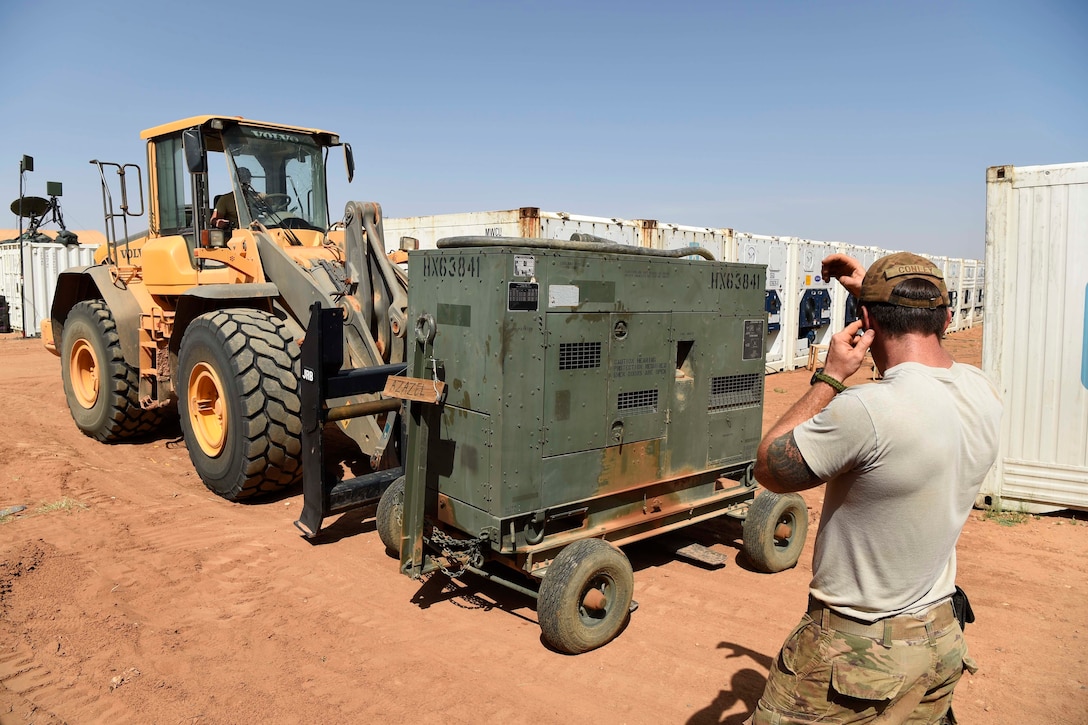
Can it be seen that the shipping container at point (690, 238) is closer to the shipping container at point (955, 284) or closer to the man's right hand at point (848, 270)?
the man's right hand at point (848, 270)

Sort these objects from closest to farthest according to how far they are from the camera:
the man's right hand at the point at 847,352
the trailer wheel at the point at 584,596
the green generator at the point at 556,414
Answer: the man's right hand at the point at 847,352 → the trailer wheel at the point at 584,596 → the green generator at the point at 556,414

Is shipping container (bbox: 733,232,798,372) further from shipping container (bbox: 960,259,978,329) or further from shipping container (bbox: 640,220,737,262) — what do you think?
shipping container (bbox: 960,259,978,329)

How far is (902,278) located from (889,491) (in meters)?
0.59

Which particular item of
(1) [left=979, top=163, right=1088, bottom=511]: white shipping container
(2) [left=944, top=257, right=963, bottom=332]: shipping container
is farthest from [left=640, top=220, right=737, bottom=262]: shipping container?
(2) [left=944, top=257, right=963, bottom=332]: shipping container

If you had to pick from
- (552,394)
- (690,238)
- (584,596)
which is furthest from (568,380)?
(690,238)

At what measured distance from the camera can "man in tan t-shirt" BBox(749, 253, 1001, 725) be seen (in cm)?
197

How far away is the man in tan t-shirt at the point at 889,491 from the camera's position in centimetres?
197

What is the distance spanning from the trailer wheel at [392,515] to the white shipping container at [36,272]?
18.9m

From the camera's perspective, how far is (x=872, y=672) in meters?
2.02

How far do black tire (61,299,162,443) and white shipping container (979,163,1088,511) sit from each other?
29.1 ft

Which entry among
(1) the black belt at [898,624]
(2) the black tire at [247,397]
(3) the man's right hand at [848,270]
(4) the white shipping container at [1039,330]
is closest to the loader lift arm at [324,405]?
(2) the black tire at [247,397]

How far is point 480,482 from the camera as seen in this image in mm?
4289

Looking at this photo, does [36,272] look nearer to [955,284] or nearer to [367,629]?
[367,629]

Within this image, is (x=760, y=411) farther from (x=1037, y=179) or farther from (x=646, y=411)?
(x=1037, y=179)
